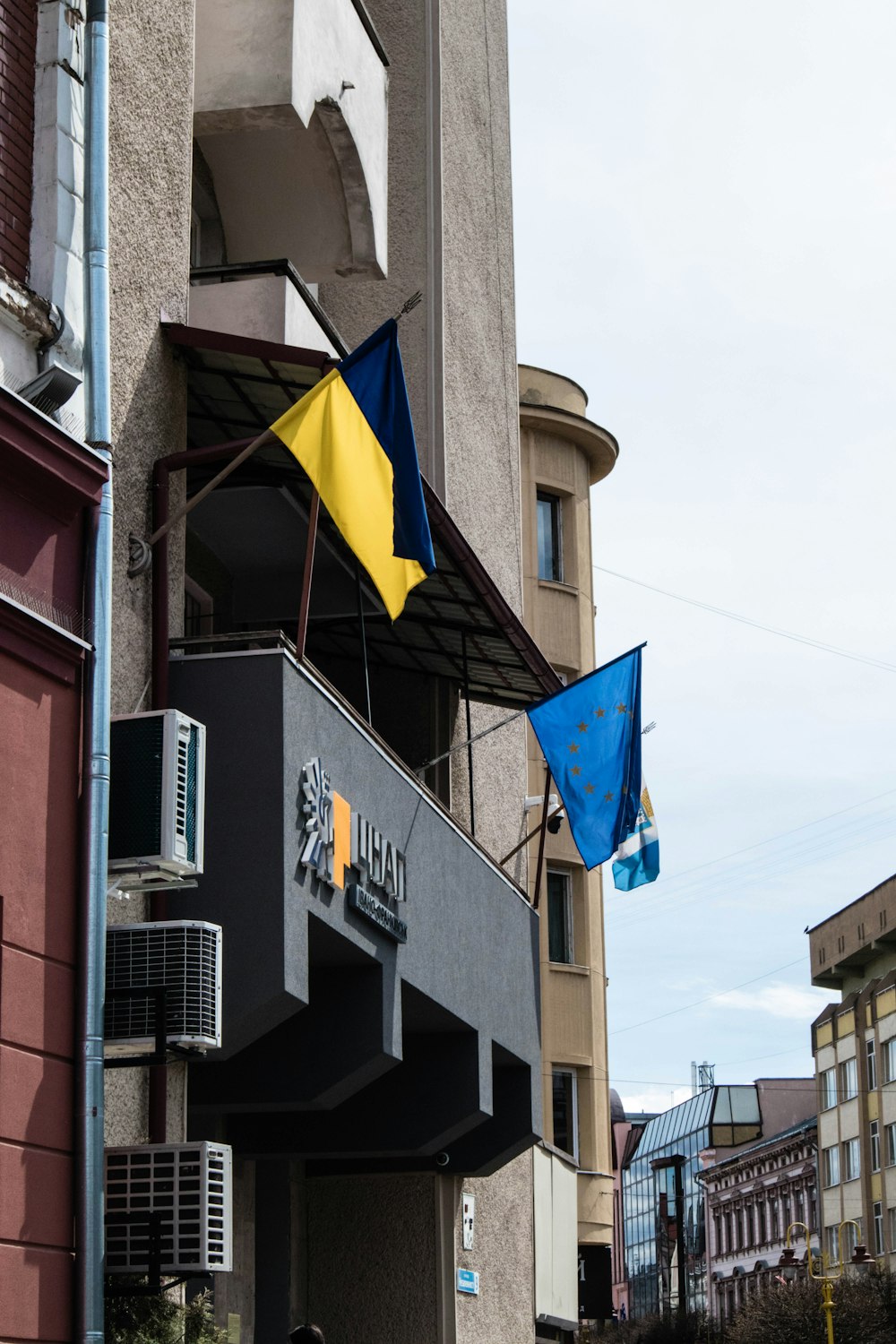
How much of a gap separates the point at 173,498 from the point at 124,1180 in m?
3.91

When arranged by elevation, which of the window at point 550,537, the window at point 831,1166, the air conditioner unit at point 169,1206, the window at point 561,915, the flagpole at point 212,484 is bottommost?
the air conditioner unit at point 169,1206

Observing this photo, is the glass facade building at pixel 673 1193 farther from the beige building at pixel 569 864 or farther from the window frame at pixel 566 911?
the window frame at pixel 566 911

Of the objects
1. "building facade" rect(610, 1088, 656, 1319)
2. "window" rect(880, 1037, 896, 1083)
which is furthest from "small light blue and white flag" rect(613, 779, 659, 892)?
"building facade" rect(610, 1088, 656, 1319)

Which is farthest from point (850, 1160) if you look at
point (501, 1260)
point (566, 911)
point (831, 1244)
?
point (501, 1260)

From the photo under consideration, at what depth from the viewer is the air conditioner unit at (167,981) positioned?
8.97 metres

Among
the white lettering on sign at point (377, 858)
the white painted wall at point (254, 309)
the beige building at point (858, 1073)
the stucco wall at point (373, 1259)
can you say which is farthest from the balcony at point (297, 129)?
the beige building at point (858, 1073)

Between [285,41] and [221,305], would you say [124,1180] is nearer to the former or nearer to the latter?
[221,305]

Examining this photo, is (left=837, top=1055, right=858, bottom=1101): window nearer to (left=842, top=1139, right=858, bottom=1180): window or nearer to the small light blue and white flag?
(left=842, top=1139, right=858, bottom=1180): window

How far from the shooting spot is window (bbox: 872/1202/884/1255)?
72688 mm

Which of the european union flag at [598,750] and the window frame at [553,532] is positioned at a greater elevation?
the window frame at [553,532]

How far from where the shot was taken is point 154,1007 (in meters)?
9.00

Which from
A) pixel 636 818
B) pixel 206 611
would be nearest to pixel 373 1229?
pixel 636 818

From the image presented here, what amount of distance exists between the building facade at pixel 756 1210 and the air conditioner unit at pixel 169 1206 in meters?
80.2

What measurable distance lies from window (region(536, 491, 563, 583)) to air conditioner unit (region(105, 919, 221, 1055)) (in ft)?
72.5
